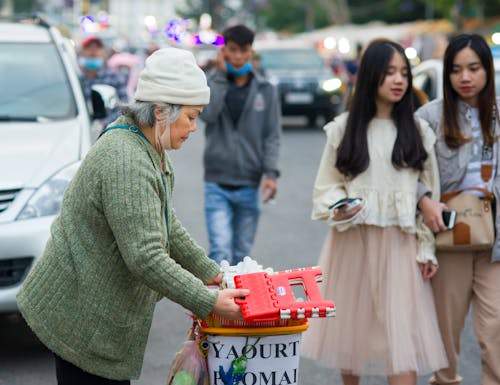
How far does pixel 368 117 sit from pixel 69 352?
223 cm

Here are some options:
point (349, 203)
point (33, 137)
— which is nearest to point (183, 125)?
point (349, 203)

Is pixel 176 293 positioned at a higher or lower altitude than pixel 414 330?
higher

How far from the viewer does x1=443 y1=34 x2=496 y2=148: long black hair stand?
200 inches

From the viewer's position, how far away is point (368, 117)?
508cm

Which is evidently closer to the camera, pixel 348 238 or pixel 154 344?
pixel 348 238

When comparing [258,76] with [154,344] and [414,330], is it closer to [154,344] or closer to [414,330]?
[154,344]

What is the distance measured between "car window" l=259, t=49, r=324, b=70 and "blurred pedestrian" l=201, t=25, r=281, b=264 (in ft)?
54.2

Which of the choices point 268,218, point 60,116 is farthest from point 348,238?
point 268,218

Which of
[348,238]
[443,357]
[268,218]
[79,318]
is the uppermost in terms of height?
[79,318]

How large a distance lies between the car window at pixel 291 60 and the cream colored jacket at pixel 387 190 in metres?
18.5

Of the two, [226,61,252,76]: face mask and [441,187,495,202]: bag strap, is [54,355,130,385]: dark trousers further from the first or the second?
[226,61,252,76]: face mask

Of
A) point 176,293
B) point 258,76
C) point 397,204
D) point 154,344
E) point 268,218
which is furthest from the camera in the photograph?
point 268,218

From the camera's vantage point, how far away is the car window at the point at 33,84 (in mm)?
7109

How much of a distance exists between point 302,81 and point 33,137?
1669 cm
